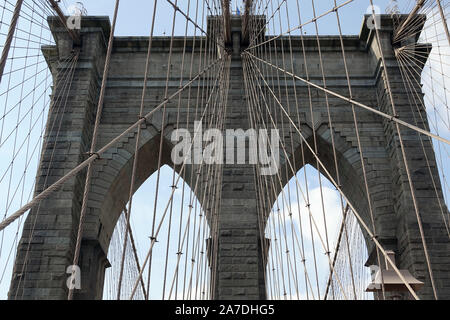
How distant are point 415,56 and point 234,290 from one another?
20.7 feet

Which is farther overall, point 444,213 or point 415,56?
point 415,56

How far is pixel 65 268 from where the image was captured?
31.1 feet

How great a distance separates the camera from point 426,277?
9188 mm

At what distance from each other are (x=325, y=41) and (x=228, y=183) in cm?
428

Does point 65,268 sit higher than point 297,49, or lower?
lower

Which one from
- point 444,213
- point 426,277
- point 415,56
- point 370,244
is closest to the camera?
point 426,277
